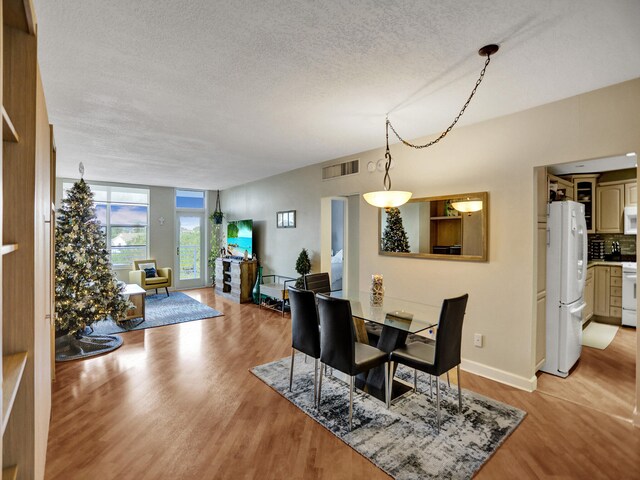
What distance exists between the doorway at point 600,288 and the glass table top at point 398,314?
4.05 feet

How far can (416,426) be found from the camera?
253 centimetres

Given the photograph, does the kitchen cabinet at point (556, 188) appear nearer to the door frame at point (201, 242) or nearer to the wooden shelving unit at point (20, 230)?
the wooden shelving unit at point (20, 230)

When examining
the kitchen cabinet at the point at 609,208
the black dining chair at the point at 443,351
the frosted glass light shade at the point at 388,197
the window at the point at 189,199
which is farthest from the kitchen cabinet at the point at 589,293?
the window at the point at 189,199

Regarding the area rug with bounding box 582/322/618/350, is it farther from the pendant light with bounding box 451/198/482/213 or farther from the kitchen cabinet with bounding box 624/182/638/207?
the pendant light with bounding box 451/198/482/213

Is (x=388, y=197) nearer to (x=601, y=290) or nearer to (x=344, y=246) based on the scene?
(x=344, y=246)

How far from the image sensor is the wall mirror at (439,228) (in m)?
3.46

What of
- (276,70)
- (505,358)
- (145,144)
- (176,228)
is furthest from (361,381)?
(176,228)

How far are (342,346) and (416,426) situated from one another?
823 millimetres

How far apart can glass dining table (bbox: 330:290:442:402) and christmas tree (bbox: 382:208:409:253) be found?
1.04 m

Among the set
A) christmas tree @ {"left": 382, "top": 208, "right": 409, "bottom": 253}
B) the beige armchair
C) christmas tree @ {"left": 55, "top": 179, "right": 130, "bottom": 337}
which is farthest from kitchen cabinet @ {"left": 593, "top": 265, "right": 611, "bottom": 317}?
the beige armchair

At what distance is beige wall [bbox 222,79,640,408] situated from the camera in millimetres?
2711

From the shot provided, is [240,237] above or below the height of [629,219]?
below

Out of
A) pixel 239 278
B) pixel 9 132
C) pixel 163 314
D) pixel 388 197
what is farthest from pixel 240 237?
pixel 9 132

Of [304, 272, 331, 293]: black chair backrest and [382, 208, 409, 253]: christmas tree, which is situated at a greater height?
[382, 208, 409, 253]: christmas tree
